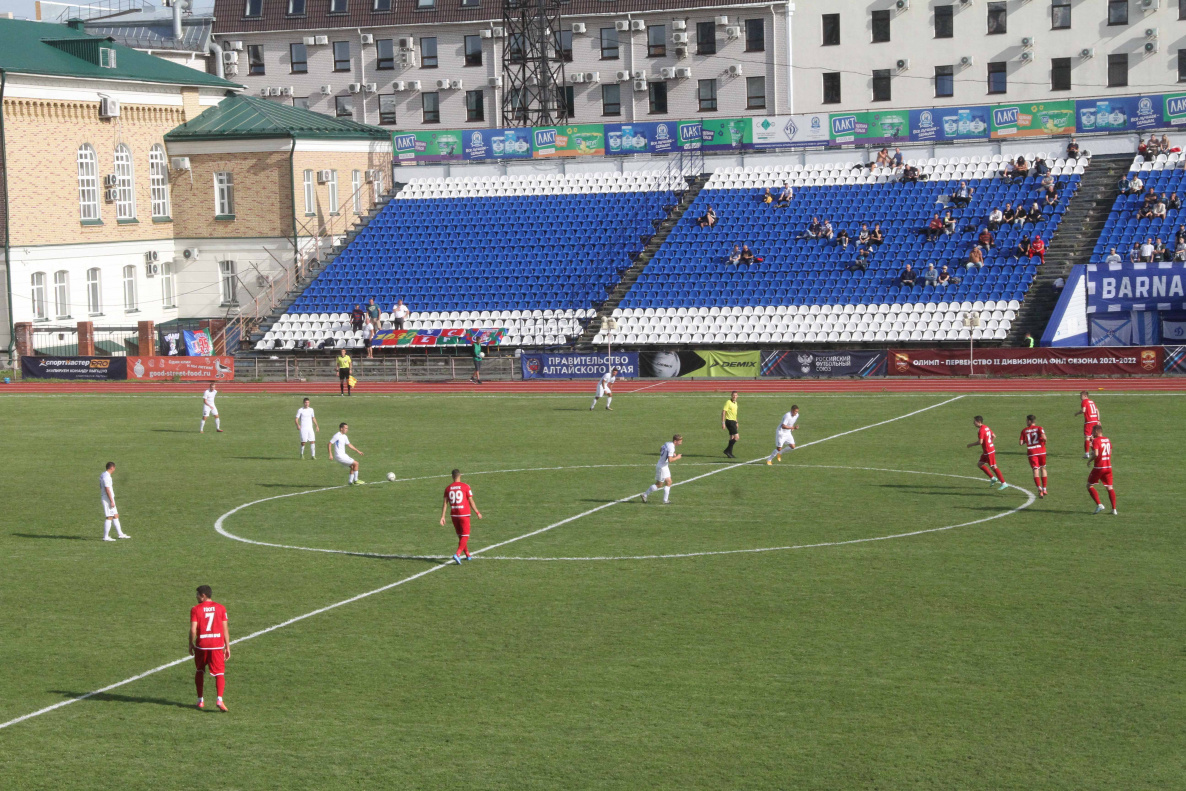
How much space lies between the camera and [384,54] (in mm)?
85875

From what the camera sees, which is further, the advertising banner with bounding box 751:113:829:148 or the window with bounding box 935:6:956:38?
the window with bounding box 935:6:956:38

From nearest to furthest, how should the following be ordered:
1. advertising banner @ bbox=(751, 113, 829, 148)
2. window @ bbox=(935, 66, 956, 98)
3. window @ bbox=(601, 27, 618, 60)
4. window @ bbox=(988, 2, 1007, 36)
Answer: advertising banner @ bbox=(751, 113, 829, 148) < window @ bbox=(988, 2, 1007, 36) < window @ bbox=(935, 66, 956, 98) < window @ bbox=(601, 27, 618, 60)

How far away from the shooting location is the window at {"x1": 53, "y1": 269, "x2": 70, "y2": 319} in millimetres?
66812

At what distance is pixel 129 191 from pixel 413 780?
61.8m

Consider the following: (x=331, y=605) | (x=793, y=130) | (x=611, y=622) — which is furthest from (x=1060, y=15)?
(x=331, y=605)

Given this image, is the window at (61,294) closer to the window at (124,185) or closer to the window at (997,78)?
the window at (124,185)

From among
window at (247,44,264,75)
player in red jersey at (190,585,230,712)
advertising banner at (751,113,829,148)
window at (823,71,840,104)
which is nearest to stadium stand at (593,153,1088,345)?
advertising banner at (751,113,829,148)

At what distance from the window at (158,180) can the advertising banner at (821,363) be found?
1391 inches

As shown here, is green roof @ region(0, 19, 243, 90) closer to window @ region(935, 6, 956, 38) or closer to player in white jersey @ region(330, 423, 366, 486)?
player in white jersey @ region(330, 423, 366, 486)

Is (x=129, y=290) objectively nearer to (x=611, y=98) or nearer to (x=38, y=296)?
(x=38, y=296)

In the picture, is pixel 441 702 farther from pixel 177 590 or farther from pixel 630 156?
pixel 630 156

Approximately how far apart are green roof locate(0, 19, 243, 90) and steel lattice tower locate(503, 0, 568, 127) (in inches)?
679

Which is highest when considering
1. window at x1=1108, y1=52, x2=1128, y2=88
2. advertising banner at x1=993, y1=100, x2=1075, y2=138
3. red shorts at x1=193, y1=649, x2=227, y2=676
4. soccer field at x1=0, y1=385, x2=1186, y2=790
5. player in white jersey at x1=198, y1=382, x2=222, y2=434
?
window at x1=1108, y1=52, x2=1128, y2=88

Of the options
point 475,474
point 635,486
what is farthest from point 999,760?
point 475,474
